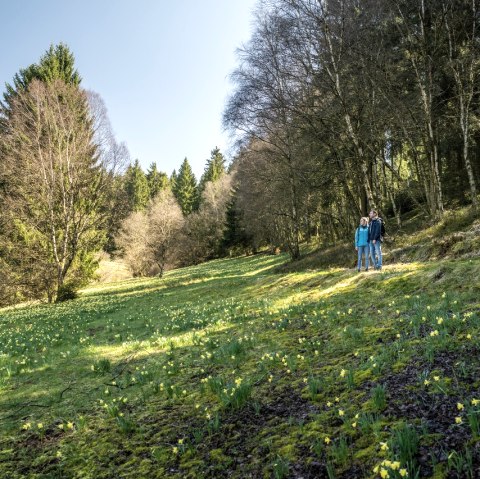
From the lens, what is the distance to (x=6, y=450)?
4.94 m

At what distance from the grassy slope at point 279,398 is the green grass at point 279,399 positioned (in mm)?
22

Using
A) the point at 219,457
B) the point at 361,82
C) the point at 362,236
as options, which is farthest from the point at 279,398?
the point at 361,82

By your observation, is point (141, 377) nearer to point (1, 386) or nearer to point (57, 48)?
point (1, 386)

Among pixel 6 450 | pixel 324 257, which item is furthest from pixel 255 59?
pixel 6 450

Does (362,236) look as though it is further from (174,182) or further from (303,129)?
(174,182)

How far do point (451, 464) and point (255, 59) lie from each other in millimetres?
24363

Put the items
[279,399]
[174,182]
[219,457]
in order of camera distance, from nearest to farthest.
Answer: [219,457] → [279,399] → [174,182]

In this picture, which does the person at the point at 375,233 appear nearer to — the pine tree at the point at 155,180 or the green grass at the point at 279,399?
the green grass at the point at 279,399

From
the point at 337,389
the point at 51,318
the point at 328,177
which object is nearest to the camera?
the point at 337,389

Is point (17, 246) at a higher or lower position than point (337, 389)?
higher

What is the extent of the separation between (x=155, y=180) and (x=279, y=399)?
121 meters

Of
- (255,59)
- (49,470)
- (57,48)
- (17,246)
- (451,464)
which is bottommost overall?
(49,470)

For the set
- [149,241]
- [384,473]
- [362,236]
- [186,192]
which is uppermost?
[186,192]

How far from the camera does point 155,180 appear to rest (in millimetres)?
120312
